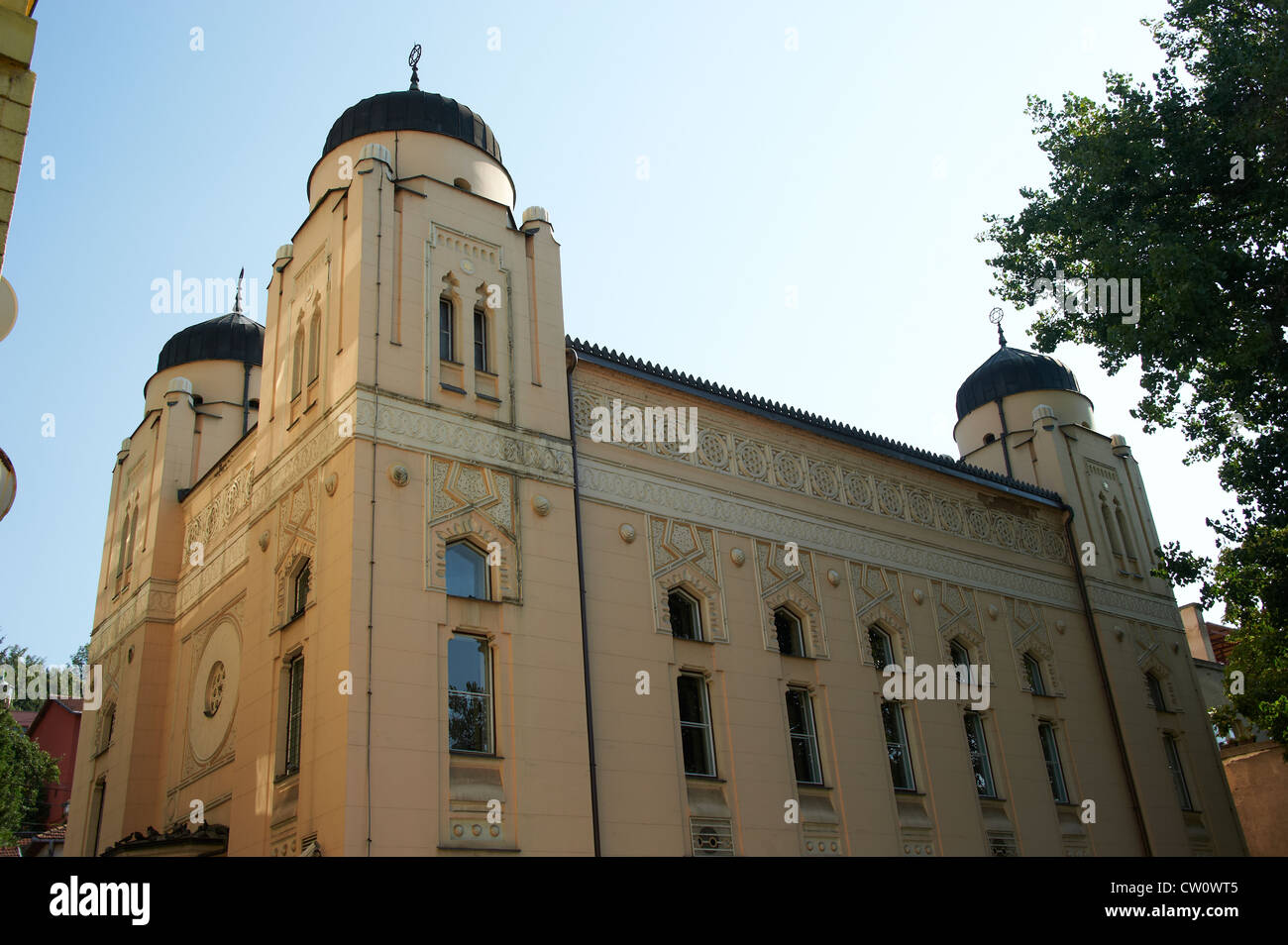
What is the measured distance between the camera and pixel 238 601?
16078 millimetres

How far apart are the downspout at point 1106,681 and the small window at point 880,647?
577 centimetres

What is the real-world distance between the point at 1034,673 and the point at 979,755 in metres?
2.84

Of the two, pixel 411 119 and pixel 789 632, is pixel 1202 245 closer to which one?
pixel 789 632

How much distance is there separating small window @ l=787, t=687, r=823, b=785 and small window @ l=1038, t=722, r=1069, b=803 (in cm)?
541

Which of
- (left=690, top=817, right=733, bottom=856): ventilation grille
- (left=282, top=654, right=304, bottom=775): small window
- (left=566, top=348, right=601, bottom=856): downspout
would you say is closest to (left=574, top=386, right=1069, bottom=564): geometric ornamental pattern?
(left=566, top=348, right=601, bottom=856): downspout

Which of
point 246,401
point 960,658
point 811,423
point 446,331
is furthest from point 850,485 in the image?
point 246,401

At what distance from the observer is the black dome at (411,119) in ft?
55.2

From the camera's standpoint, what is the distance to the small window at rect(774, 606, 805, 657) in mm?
16516

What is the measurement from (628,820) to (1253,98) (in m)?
11.8

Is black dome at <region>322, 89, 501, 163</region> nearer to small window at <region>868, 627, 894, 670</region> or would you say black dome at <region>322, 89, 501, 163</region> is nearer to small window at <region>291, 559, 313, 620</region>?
small window at <region>291, 559, 313, 620</region>
